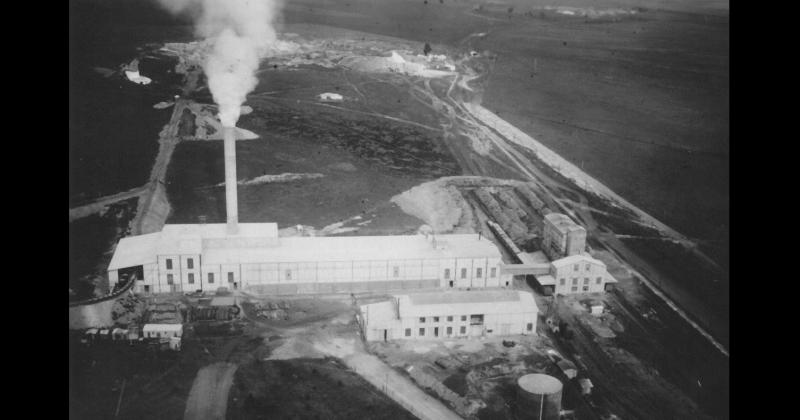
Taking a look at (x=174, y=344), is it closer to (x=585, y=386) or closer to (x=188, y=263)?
(x=188, y=263)

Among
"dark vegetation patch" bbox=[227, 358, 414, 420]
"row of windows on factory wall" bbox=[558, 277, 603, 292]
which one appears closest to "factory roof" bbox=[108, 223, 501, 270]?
"row of windows on factory wall" bbox=[558, 277, 603, 292]

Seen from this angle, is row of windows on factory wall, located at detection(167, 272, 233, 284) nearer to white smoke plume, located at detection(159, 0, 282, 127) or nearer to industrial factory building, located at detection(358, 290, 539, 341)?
industrial factory building, located at detection(358, 290, 539, 341)

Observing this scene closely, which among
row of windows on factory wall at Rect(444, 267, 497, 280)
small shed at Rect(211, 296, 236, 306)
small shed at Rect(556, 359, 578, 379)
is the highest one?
row of windows on factory wall at Rect(444, 267, 497, 280)

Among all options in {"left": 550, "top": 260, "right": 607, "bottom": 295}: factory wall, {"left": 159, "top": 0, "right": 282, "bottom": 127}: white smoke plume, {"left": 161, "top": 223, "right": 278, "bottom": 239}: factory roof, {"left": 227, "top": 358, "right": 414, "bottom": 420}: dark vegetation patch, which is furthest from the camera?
{"left": 159, "top": 0, "right": 282, "bottom": 127}: white smoke plume

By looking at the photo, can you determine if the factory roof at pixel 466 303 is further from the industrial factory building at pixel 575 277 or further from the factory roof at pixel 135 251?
the factory roof at pixel 135 251

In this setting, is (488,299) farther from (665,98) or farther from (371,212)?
(665,98)

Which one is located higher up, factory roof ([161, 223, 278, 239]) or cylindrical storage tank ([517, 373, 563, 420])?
factory roof ([161, 223, 278, 239])
